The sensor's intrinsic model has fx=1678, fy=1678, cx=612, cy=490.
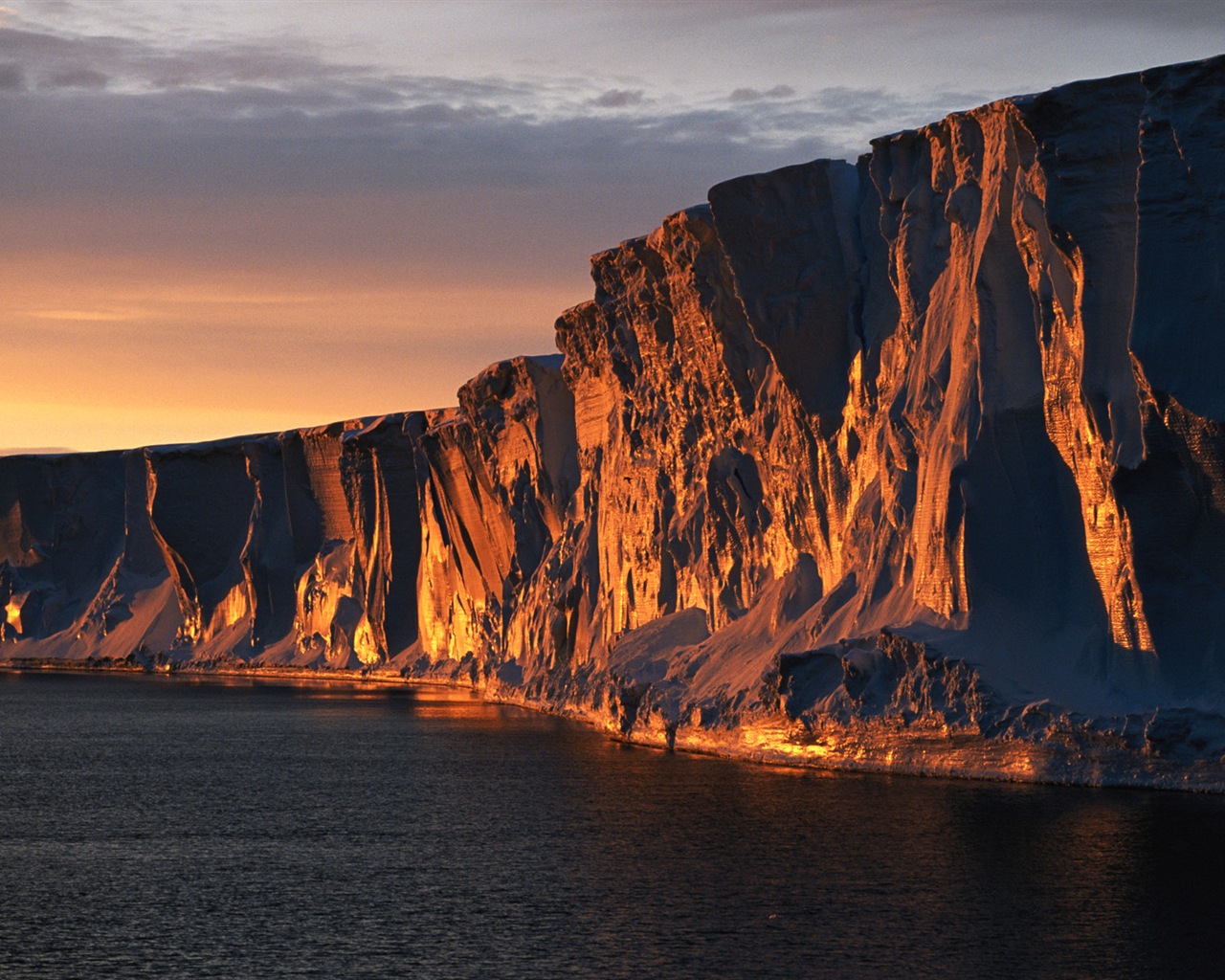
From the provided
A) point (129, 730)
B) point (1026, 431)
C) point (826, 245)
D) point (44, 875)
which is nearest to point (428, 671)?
point (129, 730)

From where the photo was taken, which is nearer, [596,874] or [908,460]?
[596,874]

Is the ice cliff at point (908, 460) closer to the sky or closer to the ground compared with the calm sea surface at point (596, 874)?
closer to the sky

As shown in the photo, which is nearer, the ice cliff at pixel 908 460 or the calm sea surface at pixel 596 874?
the calm sea surface at pixel 596 874

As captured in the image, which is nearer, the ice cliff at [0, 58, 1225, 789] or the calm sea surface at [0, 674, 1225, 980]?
the calm sea surface at [0, 674, 1225, 980]

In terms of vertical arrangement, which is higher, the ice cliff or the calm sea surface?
the ice cliff

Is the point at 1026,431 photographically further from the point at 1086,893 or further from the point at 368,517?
the point at 368,517
